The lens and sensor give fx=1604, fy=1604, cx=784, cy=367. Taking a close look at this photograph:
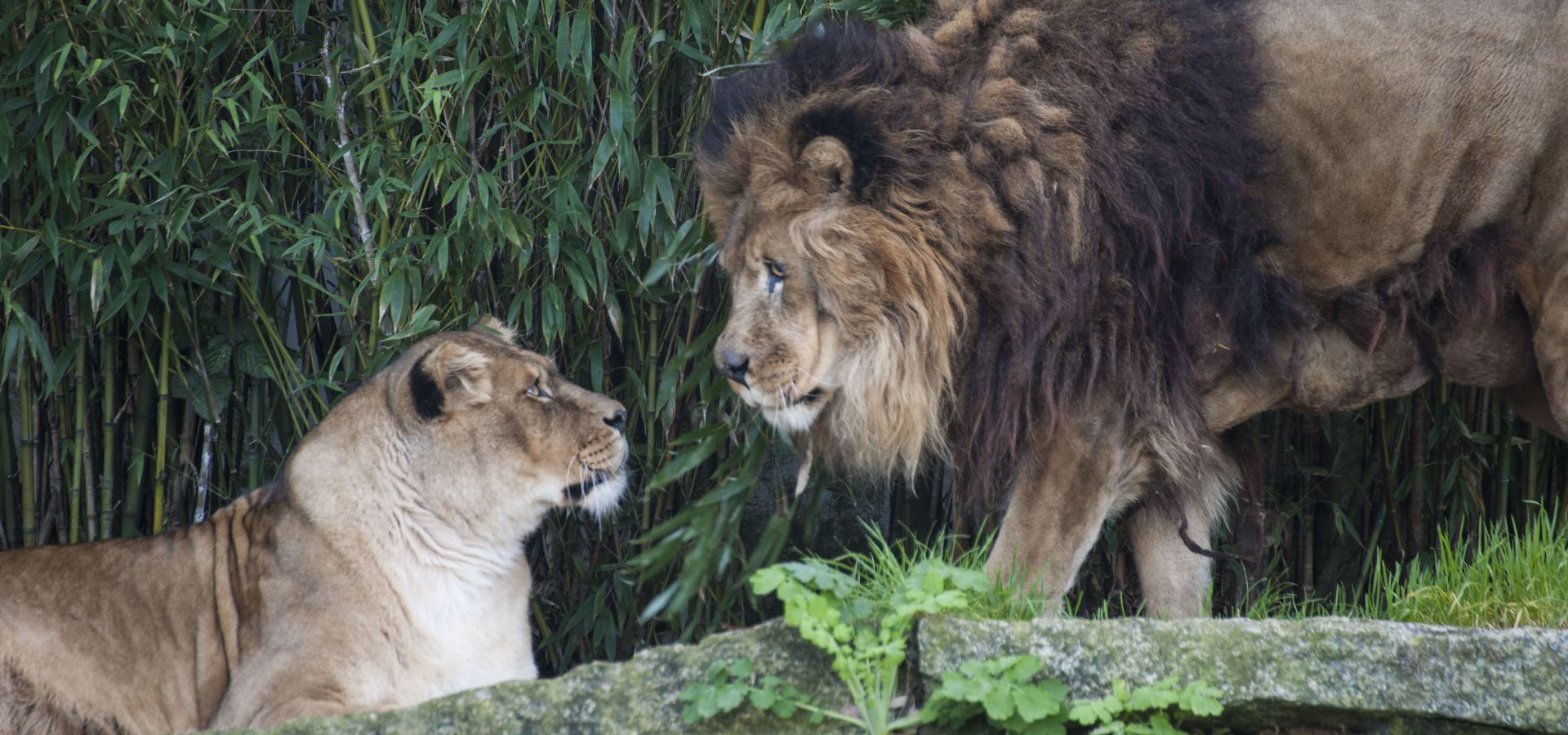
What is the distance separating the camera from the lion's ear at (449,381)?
382cm

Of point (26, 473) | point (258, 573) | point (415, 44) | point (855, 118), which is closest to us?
point (855, 118)

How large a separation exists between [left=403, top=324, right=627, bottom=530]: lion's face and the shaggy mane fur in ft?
2.39

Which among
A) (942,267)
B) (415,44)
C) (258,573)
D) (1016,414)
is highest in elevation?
(415,44)

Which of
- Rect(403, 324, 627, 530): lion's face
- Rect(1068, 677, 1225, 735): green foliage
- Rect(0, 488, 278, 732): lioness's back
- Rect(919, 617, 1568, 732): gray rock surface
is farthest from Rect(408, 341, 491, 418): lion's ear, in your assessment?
Rect(1068, 677, 1225, 735): green foliage

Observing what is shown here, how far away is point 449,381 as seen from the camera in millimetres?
3861

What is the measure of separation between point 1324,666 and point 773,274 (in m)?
1.48

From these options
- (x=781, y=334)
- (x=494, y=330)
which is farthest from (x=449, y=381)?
(x=781, y=334)

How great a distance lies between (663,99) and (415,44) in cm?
83

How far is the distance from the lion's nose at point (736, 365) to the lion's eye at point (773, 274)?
17cm

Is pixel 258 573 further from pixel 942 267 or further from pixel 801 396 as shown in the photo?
pixel 942 267

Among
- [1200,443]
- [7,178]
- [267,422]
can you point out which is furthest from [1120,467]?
[7,178]

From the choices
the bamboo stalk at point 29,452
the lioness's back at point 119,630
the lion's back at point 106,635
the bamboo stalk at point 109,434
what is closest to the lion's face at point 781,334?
the lioness's back at point 119,630

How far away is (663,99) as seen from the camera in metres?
4.79

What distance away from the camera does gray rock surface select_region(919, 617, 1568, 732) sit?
8.96ft
